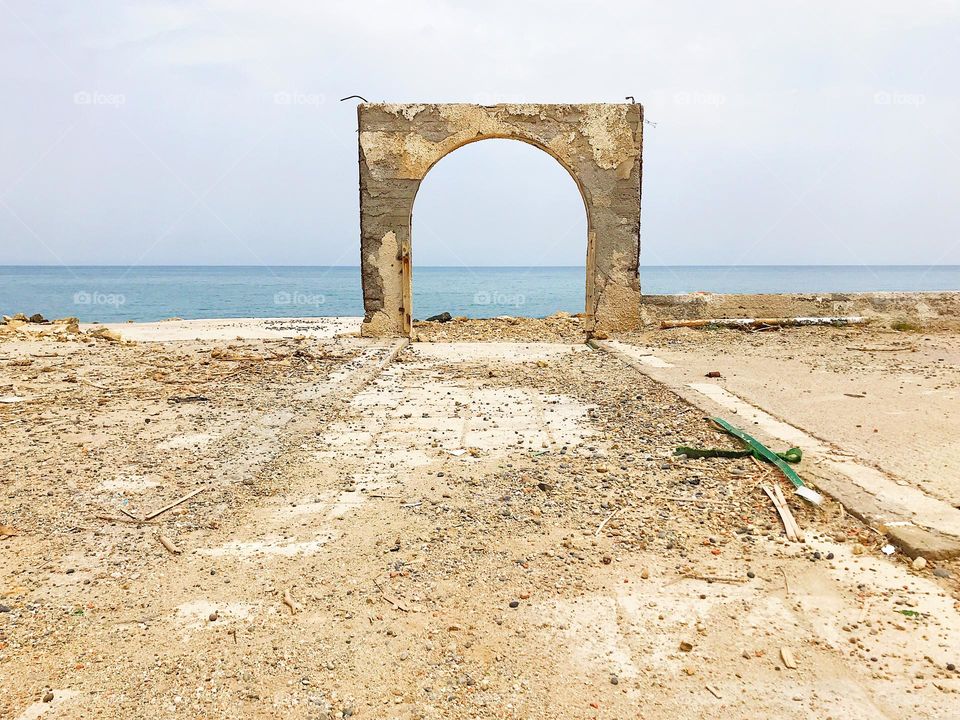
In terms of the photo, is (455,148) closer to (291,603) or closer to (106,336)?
(106,336)

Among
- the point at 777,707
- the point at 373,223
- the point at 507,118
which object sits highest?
the point at 507,118

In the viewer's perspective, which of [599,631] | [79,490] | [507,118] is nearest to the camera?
[599,631]

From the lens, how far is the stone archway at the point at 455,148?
34.6ft

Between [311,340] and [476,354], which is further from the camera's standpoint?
[311,340]

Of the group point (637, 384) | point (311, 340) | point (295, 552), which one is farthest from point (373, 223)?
point (295, 552)

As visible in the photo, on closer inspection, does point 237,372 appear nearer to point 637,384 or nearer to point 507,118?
point 637,384

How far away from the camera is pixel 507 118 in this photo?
1057 cm

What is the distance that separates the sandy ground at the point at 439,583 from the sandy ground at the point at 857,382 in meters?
0.98

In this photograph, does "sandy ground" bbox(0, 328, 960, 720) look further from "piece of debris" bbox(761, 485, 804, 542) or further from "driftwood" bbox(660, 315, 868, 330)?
"driftwood" bbox(660, 315, 868, 330)

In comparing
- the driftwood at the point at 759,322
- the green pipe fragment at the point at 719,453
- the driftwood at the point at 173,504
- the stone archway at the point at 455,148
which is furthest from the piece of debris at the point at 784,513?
the driftwood at the point at 759,322

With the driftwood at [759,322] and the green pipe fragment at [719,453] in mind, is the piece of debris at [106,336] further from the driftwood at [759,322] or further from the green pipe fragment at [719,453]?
the green pipe fragment at [719,453]

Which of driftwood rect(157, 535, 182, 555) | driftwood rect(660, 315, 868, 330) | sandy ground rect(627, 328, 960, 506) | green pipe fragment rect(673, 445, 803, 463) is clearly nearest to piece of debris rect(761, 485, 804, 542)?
green pipe fragment rect(673, 445, 803, 463)

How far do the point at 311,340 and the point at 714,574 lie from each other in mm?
8726

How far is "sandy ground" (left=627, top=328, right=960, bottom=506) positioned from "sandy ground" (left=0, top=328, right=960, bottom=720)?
38.5 inches
